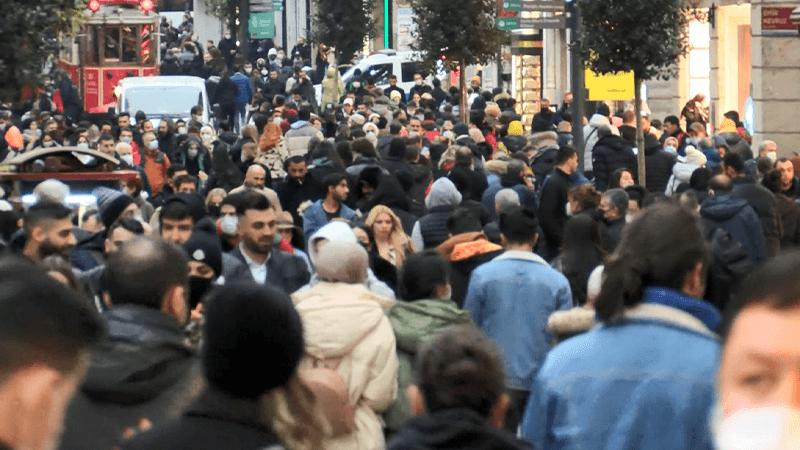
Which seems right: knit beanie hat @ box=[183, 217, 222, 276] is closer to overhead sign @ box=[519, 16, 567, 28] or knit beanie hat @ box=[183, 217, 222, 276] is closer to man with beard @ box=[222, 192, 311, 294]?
man with beard @ box=[222, 192, 311, 294]

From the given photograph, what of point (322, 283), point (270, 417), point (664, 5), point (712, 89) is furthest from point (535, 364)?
point (712, 89)

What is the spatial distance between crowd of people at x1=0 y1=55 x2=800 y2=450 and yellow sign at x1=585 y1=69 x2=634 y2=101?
269 inches

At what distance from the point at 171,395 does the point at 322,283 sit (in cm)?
270

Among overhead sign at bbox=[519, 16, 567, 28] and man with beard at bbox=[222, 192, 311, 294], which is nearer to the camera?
man with beard at bbox=[222, 192, 311, 294]

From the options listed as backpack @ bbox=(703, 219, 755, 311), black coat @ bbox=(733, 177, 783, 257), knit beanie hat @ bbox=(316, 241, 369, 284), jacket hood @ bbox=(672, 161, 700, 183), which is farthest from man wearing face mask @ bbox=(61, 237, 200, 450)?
jacket hood @ bbox=(672, 161, 700, 183)

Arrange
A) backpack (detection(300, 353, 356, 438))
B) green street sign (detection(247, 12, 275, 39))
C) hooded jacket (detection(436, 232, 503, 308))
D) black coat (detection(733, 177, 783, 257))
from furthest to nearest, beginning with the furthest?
green street sign (detection(247, 12, 275, 39)), black coat (detection(733, 177, 783, 257)), hooded jacket (detection(436, 232, 503, 308)), backpack (detection(300, 353, 356, 438))

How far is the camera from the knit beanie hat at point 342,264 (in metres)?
6.84

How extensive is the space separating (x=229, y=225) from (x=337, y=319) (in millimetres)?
3377

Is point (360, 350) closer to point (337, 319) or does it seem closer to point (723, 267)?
point (337, 319)

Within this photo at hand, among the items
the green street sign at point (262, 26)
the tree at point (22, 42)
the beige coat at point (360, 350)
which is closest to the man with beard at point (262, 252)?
the beige coat at point (360, 350)

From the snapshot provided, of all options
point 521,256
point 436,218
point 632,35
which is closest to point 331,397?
point 521,256

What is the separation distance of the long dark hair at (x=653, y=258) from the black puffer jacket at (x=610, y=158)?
1332cm

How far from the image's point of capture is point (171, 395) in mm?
4219

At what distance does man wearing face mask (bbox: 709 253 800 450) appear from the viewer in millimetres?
1688
